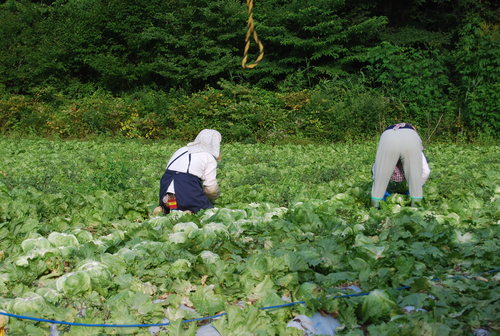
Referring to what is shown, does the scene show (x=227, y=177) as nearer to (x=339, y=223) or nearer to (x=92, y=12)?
(x=339, y=223)

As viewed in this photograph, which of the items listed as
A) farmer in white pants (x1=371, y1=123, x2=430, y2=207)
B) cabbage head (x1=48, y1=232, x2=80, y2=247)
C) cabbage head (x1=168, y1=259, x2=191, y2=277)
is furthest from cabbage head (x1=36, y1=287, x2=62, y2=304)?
farmer in white pants (x1=371, y1=123, x2=430, y2=207)

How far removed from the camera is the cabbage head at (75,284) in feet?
9.55

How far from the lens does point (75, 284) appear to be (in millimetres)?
2920

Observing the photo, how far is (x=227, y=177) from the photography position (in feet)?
27.2

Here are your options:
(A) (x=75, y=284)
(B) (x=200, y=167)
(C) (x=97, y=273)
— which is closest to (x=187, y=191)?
(B) (x=200, y=167)

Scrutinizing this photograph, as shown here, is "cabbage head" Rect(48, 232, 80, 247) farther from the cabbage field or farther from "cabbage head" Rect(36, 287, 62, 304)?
"cabbage head" Rect(36, 287, 62, 304)

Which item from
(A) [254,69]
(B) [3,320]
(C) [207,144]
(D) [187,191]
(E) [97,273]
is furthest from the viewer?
(A) [254,69]

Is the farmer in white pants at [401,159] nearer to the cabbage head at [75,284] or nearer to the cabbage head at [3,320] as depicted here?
the cabbage head at [75,284]

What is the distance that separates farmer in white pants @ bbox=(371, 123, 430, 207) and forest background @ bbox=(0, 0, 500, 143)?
9036mm

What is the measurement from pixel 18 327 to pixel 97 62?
21.1m

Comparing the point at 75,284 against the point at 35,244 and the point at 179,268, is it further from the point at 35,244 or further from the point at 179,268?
the point at 35,244

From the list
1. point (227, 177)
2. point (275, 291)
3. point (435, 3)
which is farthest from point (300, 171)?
point (435, 3)

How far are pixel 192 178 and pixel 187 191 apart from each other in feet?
0.52

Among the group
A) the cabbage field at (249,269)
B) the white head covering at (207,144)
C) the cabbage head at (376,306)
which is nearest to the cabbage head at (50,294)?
the cabbage field at (249,269)
